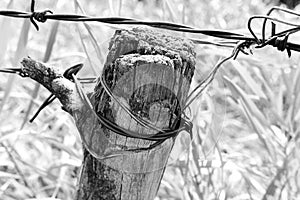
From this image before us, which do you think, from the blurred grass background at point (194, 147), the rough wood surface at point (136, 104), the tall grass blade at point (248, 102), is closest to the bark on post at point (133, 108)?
the rough wood surface at point (136, 104)

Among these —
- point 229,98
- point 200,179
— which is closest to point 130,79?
point 200,179

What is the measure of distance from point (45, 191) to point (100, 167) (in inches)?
34.9

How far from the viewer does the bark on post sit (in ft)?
2.12

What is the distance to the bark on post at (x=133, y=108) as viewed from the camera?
2.12 ft

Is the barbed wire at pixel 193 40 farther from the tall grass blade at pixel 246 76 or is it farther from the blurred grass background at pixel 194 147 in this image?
the tall grass blade at pixel 246 76

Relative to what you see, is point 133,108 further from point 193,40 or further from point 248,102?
point 248,102

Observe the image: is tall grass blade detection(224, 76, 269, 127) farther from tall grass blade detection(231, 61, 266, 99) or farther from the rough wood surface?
the rough wood surface

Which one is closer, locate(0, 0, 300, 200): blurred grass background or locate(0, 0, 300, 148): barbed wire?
locate(0, 0, 300, 148): barbed wire

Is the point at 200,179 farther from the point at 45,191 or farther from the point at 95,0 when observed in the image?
the point at 95,0

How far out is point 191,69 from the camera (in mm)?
675

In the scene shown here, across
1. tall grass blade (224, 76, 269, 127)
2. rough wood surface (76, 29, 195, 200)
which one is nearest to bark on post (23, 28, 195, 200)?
rough wood surface (76, 29, 195, 200)

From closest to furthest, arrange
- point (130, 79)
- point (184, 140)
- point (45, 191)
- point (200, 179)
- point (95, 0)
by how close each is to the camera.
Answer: point (130, 79), point (184, 140), point (200, 179), point (45, 191), point (95, 0)

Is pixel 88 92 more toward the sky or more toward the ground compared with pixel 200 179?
more toward the sky

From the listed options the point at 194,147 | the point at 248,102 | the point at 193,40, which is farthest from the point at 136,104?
the point at 248,102
